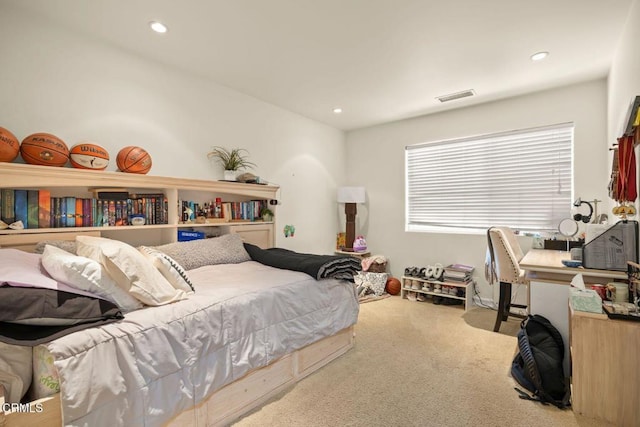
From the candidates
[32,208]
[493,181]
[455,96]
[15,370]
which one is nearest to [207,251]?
[32,208]

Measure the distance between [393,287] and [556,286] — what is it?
2.28 m

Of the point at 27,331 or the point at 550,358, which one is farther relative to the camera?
the point at 550,358

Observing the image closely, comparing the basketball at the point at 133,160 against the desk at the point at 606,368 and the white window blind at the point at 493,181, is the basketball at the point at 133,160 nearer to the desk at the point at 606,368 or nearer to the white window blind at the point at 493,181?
the desk at the point at 606,368

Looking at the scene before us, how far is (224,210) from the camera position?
3.32 m

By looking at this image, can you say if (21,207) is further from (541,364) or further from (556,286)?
(556,286)

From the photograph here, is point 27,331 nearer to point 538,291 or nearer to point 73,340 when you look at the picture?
point 73,340

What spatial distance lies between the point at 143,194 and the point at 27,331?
1.68 meters

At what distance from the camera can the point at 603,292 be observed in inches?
80.7

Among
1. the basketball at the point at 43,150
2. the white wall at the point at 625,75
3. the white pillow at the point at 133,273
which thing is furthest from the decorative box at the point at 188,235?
the white wall at the point at 625,75

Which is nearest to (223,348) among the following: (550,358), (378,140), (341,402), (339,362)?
(341,402)

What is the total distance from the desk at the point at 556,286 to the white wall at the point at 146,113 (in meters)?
2.76

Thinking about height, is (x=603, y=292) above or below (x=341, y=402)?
above

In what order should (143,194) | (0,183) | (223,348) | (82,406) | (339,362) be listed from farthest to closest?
(143,194) < (339,362) < (0,183) < (223,348) < (82,406)

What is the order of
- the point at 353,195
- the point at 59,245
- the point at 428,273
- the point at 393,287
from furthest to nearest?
the point at 353,195, the point at 393,287, the point at 428,273, the point at 59,245
